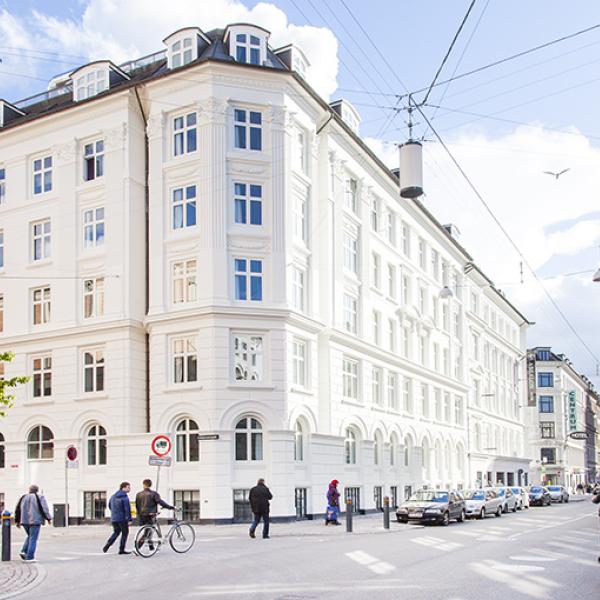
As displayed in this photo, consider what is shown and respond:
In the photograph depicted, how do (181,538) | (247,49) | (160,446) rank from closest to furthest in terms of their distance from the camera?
(181,538)
(160,446)
(247,49)

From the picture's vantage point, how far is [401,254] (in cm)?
4947

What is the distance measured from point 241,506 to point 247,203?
1138 centimetres

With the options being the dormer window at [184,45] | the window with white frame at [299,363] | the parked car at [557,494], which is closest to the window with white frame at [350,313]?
the window with white frame at [299,363]

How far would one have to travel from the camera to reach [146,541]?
18.9 meters

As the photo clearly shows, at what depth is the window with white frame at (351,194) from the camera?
4162 centimetres

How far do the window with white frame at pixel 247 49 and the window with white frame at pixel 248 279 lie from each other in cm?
807

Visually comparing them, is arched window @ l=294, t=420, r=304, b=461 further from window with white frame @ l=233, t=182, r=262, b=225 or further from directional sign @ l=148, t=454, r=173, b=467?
directional sign @ l=148, t=454, r=173, b=467

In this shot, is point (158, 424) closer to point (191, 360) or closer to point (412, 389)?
point (191, 360)

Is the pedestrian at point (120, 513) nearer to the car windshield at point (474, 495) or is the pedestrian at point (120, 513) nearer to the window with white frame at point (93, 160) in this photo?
the window with white frame at point (93, 160)

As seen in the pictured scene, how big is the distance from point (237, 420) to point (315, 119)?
45.5 ft

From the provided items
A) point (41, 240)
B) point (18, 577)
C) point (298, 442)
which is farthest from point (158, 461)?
point (41, 240)

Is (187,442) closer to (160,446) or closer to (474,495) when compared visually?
(160,446)

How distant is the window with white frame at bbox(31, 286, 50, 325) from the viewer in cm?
3728

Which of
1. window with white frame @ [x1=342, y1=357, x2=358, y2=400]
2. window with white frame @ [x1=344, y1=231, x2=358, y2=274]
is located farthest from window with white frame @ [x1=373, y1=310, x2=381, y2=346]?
window with white frame @ [x1=342, y1=357, x2=358, y2=400]
